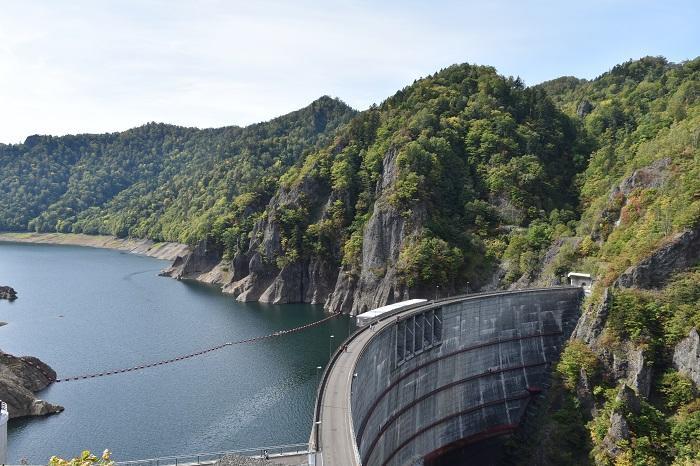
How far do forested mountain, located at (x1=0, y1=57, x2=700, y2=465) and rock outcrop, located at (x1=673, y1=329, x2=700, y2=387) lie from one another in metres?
0.14

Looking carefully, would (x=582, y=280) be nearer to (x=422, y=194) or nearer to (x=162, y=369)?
(x=422, y=194)

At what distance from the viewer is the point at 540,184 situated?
11219cm

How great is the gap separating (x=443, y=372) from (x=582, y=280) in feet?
86.1

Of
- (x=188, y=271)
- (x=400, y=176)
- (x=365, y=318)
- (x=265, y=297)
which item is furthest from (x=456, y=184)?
(x=188, y=271)

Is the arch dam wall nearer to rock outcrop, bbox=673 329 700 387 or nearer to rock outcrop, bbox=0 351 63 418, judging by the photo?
rock outcrop, bbox=673 329 700 387

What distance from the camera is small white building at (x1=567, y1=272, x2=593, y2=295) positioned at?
7244 cm

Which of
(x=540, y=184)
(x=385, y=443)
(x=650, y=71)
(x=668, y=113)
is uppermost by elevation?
(x=650, y=71)

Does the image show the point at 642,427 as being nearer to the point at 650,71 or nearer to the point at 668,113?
the point at 668,113

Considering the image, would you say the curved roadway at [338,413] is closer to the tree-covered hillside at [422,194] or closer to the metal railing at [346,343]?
the metal railing at [346,343]

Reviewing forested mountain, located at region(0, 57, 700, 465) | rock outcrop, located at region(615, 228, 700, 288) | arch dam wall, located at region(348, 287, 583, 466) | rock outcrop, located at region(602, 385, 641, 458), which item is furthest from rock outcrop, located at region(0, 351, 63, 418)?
rock outcrop, located at region(615, 228, 700, 288)

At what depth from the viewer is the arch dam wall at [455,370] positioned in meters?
50.9

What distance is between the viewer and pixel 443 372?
6153 cm

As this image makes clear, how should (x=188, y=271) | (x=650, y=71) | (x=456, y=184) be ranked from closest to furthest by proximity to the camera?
(x=456, y=184)
(x=650, y=71)
(x=188, y=271)

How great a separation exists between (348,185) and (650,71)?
302 feet
